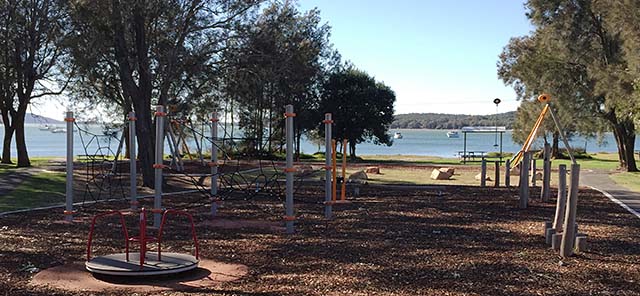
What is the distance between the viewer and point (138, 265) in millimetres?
7613

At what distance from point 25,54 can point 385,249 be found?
81.4 ft

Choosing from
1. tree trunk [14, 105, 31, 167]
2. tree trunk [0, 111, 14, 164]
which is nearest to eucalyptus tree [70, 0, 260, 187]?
tree trunk [14, 105, 31, 167]

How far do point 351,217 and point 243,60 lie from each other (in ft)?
25.2

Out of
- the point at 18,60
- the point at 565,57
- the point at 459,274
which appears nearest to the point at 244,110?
the point at 18,60

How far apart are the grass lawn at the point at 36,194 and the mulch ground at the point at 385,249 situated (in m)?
1.53

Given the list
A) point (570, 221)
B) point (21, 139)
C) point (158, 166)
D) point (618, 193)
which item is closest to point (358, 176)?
point (618, 193)

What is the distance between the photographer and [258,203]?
1569cm

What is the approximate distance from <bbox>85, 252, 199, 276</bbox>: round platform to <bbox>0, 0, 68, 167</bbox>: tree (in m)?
17.2

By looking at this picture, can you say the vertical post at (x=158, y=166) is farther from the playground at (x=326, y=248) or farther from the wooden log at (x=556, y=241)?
the wooden log at (x=556, y=241)

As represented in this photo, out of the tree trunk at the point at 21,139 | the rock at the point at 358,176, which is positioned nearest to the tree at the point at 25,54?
the tree trunk at the point at 21,139

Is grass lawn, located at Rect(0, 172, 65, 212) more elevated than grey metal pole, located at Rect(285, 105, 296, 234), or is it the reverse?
grey metal pole, located at Rect(285, 105, 296, 234)

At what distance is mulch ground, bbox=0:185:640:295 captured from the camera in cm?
689

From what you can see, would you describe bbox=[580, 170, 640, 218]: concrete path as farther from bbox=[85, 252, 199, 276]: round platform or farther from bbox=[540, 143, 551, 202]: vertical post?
bbox=[85, 252, 199, 276]: round platform

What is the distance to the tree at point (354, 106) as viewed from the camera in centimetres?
4757
